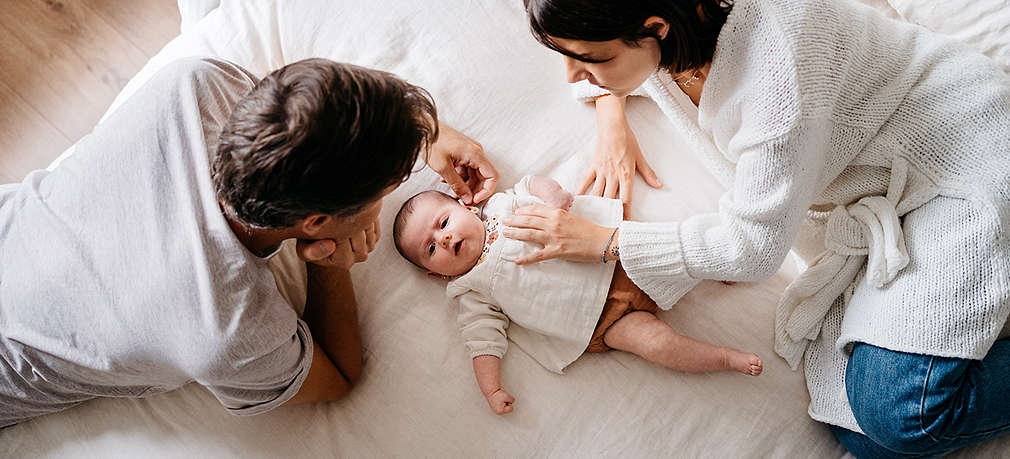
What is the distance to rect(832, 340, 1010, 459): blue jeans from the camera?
111 centimetres

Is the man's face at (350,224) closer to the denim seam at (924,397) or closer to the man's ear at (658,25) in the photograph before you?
the man's ear at (658,25)

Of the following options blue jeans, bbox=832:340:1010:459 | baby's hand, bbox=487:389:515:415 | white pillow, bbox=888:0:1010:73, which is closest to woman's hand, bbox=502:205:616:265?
baby's hand, bbox=487:389:515:415

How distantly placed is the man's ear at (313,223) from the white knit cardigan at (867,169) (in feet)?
1.79

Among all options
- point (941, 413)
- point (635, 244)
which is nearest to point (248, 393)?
point (635, 244)

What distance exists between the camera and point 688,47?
41.3 inches

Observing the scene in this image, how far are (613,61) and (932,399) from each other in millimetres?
758

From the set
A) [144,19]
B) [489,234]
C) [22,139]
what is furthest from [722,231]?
[22,139]

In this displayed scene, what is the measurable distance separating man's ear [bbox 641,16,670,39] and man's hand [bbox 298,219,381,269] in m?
0.55

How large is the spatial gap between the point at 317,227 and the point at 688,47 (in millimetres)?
636

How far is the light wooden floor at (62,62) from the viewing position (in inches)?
79.7

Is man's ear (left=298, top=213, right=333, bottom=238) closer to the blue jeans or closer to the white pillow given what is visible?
the blue jeans

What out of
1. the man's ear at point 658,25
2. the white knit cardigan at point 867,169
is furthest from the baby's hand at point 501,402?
the man's ear at point 658,25

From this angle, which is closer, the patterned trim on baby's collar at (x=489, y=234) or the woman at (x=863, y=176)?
the woman at (x=863, y=176)

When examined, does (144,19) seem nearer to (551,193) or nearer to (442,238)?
(442,238)
